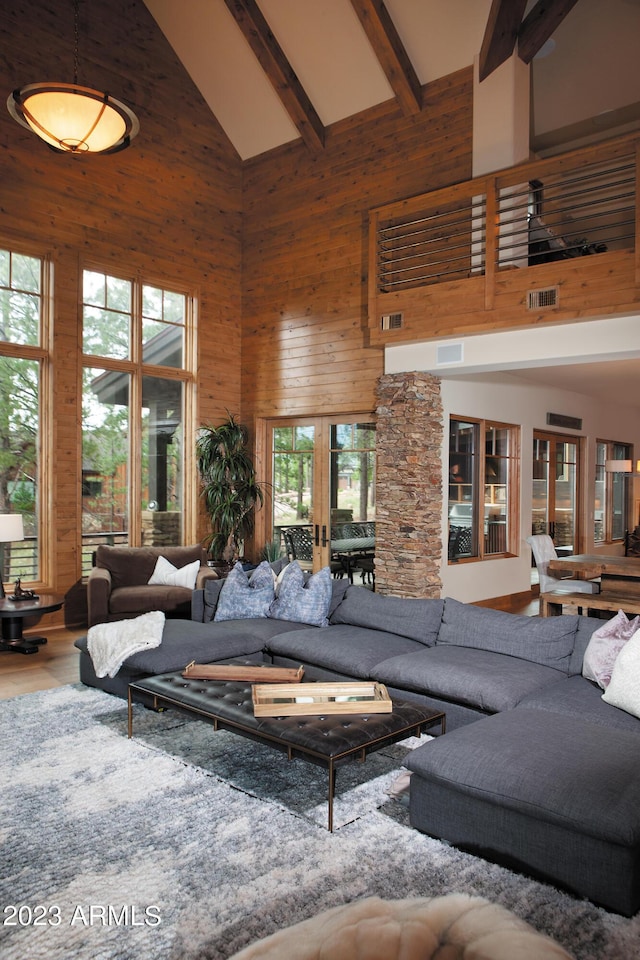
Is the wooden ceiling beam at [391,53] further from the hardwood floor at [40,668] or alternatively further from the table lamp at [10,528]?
the hardwood floor at [40,668]

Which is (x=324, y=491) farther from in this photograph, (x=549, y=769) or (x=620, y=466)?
(x=549, y=769)

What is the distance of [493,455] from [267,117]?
4741 mm

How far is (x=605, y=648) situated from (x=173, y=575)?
14.6 feet

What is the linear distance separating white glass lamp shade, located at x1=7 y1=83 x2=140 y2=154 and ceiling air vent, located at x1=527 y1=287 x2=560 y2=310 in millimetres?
3289

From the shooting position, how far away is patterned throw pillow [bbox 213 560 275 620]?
5.38 meters

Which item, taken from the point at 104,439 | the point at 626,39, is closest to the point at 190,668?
the point at 104,439

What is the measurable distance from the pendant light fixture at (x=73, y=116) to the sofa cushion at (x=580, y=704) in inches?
178

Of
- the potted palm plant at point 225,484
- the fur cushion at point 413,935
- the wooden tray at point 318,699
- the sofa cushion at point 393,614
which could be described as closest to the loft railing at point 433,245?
the potted palm plant at point 225,484

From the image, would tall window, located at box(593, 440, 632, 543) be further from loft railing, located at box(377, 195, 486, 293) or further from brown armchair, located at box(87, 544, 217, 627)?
brown armchair, located at box(87, 544, 217, 627)

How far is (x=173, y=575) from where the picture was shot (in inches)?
277

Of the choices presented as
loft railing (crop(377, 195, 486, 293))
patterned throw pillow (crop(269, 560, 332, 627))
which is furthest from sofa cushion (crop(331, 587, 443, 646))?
loft railing (crop(377, 195, 486, 293))

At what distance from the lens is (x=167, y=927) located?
2.30 meters

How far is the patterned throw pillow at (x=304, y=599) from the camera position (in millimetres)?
5160

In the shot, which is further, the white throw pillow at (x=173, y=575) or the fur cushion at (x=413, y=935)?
the white throw pillow at (x=173, y=575)
